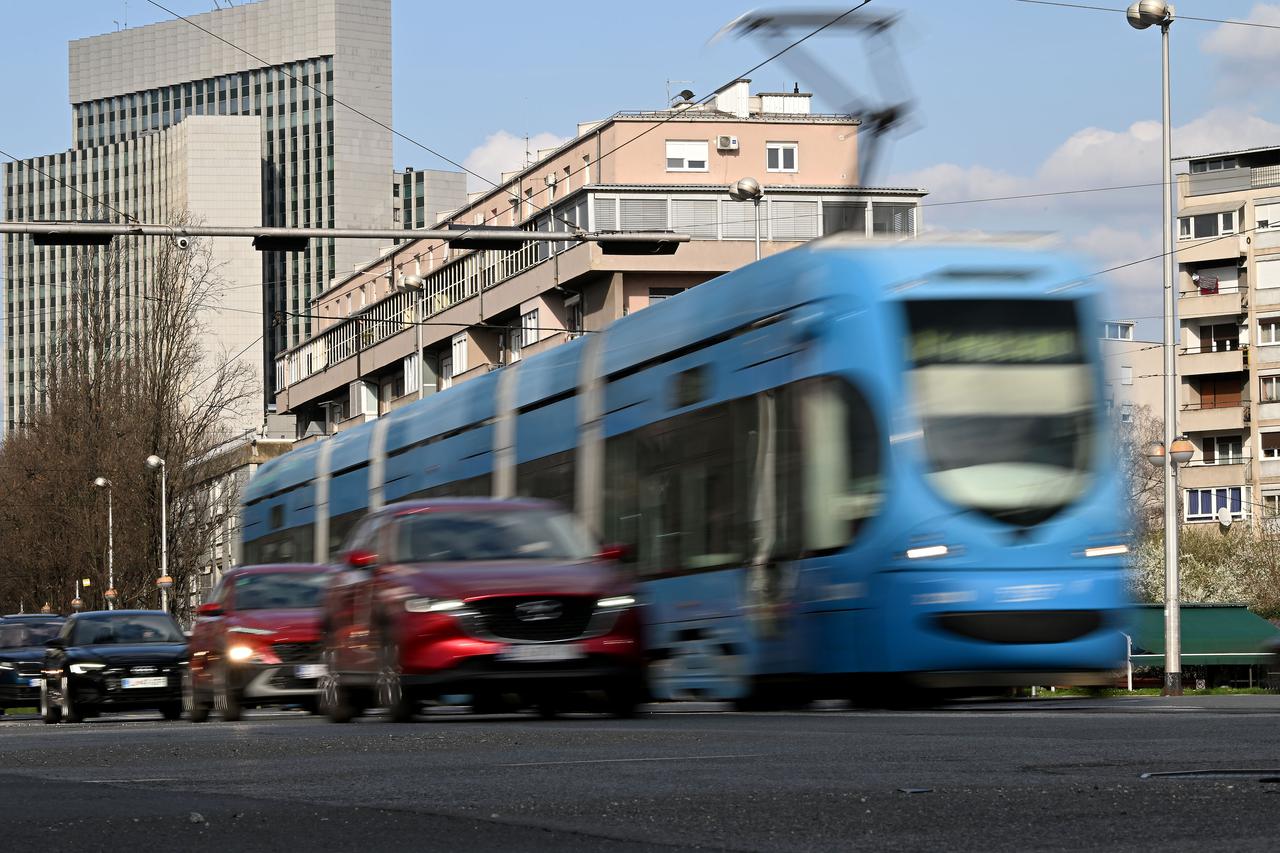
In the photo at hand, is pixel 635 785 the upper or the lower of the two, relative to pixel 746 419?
lower

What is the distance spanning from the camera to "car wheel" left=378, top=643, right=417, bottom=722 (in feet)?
56.5

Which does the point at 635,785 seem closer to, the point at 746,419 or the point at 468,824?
the point at 468,824

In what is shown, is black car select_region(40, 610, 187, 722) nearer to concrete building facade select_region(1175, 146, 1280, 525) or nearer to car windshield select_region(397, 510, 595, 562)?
car windshield select_region(397, 510, 595, 562)

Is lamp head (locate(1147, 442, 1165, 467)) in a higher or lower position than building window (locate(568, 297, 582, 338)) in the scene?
lower

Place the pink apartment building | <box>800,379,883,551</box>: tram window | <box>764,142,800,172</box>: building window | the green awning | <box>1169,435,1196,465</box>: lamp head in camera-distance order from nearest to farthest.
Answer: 1. <box>800,379,883,551</box>: tram window
2. <box>1169,435,1196,465</box>: lamp head
3. the green awning
4. the pink apartment building
5. <box>764,142,800,172</box>: building window

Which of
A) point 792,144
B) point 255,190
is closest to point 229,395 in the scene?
point 792,144

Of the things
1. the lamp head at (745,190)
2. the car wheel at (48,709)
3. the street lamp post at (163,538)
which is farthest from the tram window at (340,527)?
the street lamp post at (163,538)

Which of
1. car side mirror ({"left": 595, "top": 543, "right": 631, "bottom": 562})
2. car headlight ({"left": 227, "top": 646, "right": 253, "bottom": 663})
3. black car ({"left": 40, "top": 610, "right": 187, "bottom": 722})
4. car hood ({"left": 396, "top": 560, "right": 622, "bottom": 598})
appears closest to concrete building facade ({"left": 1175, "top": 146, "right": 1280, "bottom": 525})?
black car ({"left": 40, "top": 610, "right": 187, "bottom": 722})

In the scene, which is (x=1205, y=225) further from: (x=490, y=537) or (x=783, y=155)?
(x=490, y=537)

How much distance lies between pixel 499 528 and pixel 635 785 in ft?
30.5

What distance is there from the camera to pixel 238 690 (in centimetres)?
2295

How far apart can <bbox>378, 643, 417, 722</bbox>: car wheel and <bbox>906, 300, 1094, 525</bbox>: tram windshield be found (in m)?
4.37

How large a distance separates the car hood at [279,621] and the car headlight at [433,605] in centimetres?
605

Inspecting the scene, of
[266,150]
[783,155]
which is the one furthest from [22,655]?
[266,150]
